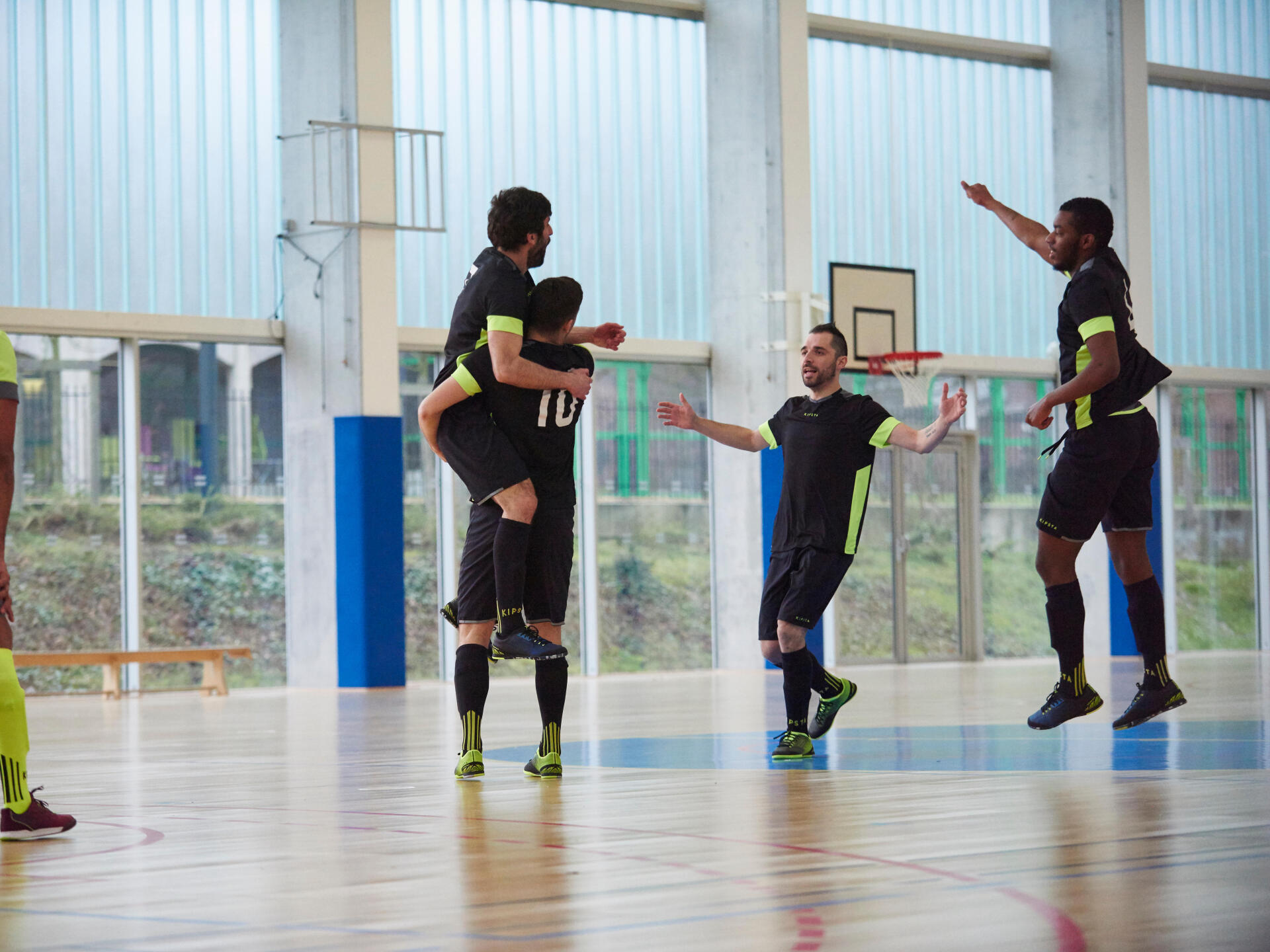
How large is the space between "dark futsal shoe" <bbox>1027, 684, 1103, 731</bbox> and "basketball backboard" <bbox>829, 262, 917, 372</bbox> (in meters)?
9.03

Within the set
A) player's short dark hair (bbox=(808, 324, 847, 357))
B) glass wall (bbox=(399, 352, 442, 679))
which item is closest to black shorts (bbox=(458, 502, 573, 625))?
player's short dark hair (bbox=(808, 324, 847, 357))

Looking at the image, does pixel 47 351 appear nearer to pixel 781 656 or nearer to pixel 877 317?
pixel 877 317

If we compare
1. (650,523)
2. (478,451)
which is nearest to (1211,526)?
(650,523)

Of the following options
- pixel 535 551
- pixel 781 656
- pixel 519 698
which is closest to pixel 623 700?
pixel 519 698

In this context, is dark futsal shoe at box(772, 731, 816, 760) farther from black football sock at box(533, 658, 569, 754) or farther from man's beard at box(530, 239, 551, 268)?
man's beard at box(530, 239, 551, 268)

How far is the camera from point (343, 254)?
1213 centimetres

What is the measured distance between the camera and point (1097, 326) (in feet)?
16.3

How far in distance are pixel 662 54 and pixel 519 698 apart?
7253 mm

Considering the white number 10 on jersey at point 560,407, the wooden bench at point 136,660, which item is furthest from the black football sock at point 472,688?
the wooden bench at point 136,660

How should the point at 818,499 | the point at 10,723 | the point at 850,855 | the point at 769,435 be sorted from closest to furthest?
the point at 850,855 < the point at 10,723 < the point at 818,499 < the point at 769,435

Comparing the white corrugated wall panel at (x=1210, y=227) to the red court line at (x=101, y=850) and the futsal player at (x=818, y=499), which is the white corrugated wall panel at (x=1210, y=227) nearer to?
the futsal player at (x=818, y=499)

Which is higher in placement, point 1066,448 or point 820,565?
point 1066,448

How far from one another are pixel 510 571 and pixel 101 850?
155 cm

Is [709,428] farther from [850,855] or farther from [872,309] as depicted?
[872,309]
